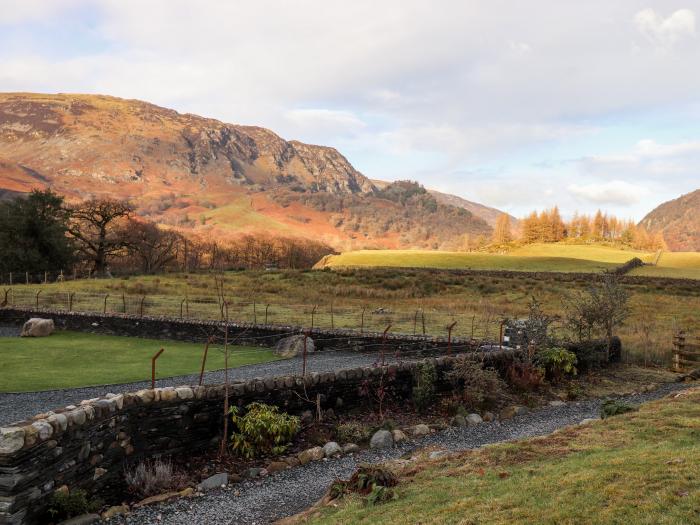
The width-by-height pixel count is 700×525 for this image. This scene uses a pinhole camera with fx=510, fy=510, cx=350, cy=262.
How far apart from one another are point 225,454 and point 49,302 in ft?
112

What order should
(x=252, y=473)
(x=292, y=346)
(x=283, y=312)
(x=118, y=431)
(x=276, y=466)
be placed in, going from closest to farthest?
(x=118, y=431), (x=252, y=473), (x=276, y=466), (x=292, y=346), (x=283, y=312)

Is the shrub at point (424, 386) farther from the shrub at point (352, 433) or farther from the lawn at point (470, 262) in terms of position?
the lawn at point (470, 262)

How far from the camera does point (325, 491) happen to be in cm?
1045

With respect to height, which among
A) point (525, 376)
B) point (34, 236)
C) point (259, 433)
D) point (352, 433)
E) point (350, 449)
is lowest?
point (350, 449)

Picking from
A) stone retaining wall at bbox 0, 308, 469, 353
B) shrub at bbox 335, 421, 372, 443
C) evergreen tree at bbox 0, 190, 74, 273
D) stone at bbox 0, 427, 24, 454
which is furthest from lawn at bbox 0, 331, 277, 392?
evergreen tree at bbox 0, 190, 74, 273

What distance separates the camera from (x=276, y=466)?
11.5 m

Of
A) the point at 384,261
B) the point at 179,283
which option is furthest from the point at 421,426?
the point at 384,261

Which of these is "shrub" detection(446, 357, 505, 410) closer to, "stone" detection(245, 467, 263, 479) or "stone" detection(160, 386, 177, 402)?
"stone" detection(245, 467, 263, 479)

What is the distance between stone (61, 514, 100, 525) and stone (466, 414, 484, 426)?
9.94 metres

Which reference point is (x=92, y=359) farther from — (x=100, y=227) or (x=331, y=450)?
(x=100, y=227)

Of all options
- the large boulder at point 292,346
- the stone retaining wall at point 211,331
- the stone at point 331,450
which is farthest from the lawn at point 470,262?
the stone at point 331,450

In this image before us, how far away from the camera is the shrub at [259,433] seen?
12078mm

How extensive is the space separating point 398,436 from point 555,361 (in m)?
8.79

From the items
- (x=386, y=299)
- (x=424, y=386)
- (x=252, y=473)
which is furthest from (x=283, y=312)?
(x=252, y=473)
